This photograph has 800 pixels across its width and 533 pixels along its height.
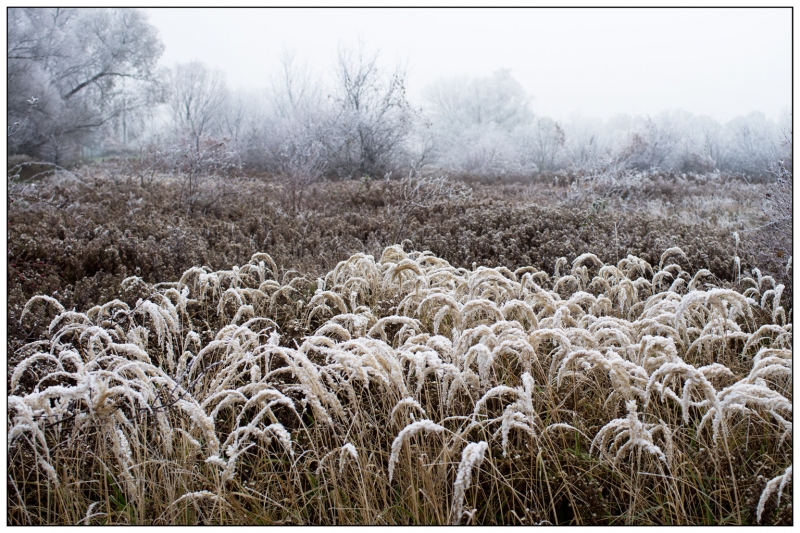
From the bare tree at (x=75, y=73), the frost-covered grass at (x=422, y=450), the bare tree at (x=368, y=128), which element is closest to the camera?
the frost-covered grass at (x=422, y=450)

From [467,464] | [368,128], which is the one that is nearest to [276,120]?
[368,128]

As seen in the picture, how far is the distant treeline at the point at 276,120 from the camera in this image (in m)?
12.1

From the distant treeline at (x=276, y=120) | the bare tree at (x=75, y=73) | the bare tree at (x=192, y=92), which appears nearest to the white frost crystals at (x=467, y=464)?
the distant treeline at (x=276, y=120)

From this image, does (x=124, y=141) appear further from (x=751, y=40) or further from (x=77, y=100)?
(x=751, y=40)

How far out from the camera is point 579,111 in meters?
20.5

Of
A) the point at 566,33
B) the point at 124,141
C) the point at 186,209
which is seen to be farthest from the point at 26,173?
the point at 566,33

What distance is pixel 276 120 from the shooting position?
60.7 feet

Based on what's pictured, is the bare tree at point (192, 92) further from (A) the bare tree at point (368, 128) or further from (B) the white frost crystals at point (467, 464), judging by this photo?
(B) the white frost crystals at point (467, 464)

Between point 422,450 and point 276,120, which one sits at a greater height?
point 276,120

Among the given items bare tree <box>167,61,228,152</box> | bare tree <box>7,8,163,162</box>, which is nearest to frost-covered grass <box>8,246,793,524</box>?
bare tree <box>7,8,163,162</box>

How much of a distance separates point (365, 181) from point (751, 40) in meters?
8.83

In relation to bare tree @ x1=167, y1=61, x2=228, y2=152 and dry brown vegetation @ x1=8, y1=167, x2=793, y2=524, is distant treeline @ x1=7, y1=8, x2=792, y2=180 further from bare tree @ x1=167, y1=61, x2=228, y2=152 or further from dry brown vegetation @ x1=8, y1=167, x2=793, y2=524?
dry brown vegetation @ x1=8, y1=167, x2=793, y2=524

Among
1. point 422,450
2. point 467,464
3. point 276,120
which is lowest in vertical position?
point 422,450

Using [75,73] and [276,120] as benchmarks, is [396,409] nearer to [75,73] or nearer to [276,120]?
[276,120]
